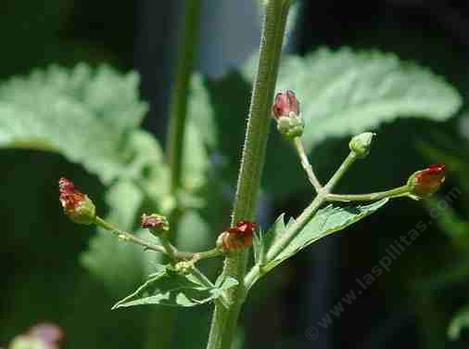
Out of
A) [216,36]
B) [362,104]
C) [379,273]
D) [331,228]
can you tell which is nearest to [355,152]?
[331,228]

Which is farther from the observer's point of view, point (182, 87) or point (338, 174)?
point (182, 87)

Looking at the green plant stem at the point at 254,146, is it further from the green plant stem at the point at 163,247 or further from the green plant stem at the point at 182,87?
the green plant stem at the point at 182,87

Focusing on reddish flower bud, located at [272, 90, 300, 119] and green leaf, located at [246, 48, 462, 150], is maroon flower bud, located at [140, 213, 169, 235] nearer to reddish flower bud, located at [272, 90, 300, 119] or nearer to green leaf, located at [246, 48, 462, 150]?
reddish flower bud, located at [272, 90, 300, 119]

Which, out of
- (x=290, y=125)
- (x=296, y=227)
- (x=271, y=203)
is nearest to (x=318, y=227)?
(x=296, y=227)

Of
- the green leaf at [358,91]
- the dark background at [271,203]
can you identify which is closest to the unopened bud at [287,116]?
the green leaf at [358,91]

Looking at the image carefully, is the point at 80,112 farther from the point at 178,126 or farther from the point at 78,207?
the point at 78,207

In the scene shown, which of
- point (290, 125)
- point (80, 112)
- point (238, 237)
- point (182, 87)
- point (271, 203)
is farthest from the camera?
point (271, 203)
